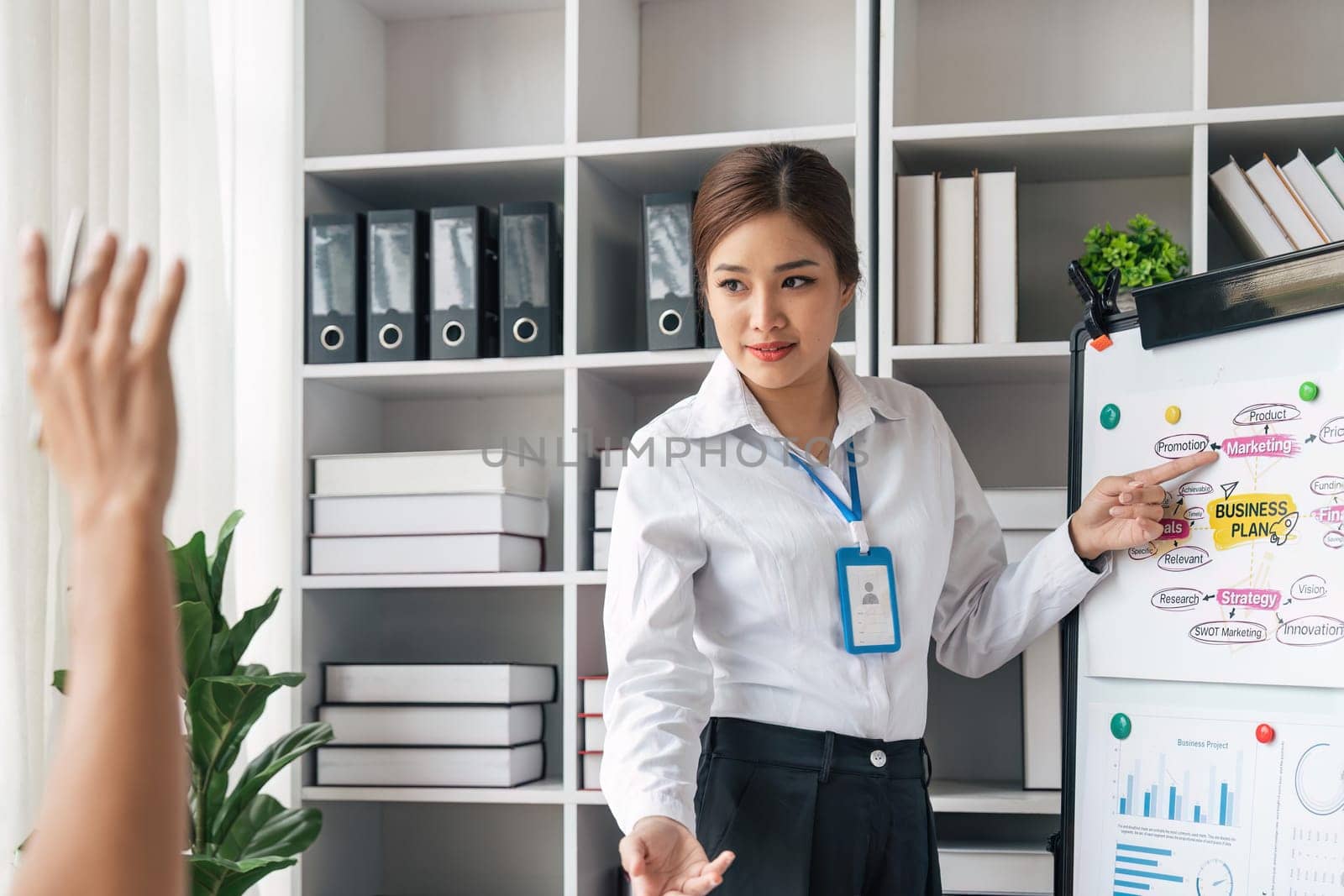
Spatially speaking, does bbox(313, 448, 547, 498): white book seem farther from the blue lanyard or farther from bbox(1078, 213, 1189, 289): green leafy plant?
bbox(1078, 213, 1189, 289): green leafy plant

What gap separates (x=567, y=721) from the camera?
2.29 meters

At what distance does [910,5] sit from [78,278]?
202 cm

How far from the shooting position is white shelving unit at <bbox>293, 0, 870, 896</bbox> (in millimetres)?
2324

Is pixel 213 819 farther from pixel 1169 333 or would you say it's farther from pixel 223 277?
pixel 1169 333

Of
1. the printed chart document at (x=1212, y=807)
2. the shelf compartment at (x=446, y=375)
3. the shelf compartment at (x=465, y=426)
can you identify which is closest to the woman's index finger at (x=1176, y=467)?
the printed chart document at (x=1212, y=807)

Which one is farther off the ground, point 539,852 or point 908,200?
point 908,200

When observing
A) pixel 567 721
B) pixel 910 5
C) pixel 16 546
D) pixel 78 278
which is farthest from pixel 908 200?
pixel 78 278

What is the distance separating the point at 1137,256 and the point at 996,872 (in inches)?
42.2

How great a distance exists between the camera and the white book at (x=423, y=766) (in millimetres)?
2318

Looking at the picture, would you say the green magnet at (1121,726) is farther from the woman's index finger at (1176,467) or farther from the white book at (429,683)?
the white book at (429,683)

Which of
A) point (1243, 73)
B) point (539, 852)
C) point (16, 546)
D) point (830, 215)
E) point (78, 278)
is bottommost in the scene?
point (539, 852)

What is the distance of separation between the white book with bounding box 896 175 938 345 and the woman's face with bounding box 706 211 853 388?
55cm

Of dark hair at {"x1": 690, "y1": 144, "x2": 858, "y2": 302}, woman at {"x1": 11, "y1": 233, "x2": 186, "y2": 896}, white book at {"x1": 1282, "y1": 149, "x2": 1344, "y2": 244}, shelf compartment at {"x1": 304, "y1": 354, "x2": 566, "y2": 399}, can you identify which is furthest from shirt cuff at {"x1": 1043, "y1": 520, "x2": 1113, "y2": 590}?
woman at {"x1": 11, "y1": 233, "x2": 186, "y2": 896}

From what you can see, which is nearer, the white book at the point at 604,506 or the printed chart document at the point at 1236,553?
the printed chart document at the point at 1236,553
